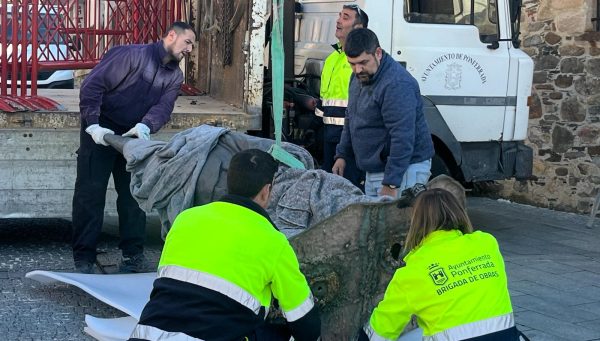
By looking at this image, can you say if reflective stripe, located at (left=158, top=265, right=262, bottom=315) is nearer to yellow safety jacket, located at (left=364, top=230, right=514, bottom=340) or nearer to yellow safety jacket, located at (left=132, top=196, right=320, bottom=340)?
yellow safety jacket, located at (left=132, top=196, right=320, bottom=340)

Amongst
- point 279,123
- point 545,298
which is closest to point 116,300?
point 279,123

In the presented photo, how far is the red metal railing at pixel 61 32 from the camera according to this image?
704 centimetres

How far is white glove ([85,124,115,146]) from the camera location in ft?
19.7

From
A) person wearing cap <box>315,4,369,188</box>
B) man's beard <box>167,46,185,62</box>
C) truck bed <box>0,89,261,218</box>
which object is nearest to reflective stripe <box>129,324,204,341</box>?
man's beard <box>167,46,185,62</box>

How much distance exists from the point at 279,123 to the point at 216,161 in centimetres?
48

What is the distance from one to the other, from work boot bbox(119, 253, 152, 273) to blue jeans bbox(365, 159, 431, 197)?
5.57ft

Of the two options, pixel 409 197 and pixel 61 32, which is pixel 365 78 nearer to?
pixel 409 197

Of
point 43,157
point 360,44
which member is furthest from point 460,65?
point 43,157

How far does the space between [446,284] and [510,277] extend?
150 inches

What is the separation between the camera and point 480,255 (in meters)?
3.59

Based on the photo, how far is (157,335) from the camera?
3209 mm

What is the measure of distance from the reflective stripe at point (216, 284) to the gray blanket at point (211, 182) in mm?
1437

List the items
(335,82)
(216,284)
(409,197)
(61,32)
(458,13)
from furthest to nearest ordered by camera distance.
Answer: (61,32) < (458,13) < (335,82) < (409,197) < (216,284)

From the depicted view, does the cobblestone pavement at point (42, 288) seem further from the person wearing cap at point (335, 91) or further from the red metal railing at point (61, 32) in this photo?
the person wearing cap at point (335, 91)
